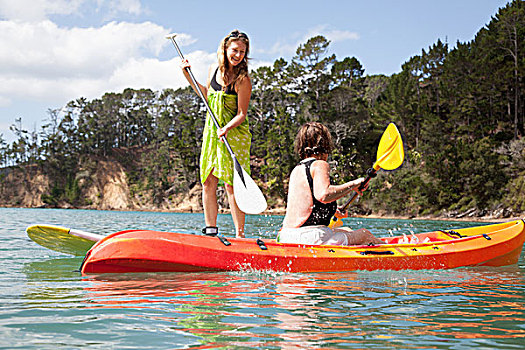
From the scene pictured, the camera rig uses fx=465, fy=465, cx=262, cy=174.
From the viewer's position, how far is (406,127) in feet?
134

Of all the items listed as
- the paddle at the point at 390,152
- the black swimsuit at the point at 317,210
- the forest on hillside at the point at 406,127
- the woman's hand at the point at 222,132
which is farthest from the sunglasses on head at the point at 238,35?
the forest on hillside at the point at 406,127

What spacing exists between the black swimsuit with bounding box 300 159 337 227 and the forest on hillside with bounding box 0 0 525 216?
87.6ft

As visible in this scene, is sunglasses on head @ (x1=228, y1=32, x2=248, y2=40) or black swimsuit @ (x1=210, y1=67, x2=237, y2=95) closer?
sunglasses on head @ (x1=228, y1=32, x2=248, y2=40)

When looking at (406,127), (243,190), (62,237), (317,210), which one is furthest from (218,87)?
(406,127)

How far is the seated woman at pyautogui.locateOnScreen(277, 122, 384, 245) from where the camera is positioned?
3.90m

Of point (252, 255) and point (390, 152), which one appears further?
point (390, 152)

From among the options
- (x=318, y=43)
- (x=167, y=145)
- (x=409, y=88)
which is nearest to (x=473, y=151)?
(x=409, y=88)

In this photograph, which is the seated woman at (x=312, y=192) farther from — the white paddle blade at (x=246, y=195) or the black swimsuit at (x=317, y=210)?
the white paddle blade at (x=246, y=195)

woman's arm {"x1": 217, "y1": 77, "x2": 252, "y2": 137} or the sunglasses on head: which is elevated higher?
the sunglasses on head

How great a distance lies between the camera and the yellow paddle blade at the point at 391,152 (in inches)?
180

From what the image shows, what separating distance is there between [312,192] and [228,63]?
1.57 metres

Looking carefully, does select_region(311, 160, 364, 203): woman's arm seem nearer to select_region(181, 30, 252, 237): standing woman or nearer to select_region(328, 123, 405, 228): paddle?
select_region(328, 123, 405, 228): paddle

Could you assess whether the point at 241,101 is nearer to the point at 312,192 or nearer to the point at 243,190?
the point at 243,190

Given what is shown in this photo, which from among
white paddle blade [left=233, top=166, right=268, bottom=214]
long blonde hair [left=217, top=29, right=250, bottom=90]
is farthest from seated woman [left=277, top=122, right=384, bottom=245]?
long blonde hair [left=217, top=29, right=250, bottom=90]
